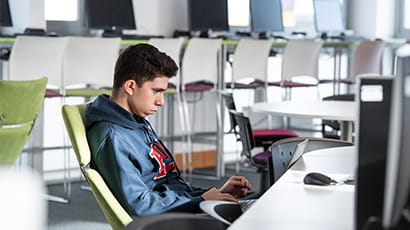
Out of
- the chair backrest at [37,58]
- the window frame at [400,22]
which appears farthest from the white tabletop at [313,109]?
the window frame at [400,22]

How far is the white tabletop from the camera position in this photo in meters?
3.31

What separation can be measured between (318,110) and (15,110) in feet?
5.28

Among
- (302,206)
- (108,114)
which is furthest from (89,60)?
(302,206)

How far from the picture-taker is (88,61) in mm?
4648

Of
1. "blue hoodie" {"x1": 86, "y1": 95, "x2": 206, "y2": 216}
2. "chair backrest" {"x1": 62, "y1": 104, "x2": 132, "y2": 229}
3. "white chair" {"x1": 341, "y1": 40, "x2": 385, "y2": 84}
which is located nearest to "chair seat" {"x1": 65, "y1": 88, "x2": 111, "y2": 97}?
"blue hoodie" {"x1": 86, "y1": 95, "x2": 206, "y2": 216}

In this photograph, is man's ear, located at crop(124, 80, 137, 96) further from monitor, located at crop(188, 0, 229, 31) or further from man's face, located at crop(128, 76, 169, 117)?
monitor, located at crop(188, 0, 229, 31)

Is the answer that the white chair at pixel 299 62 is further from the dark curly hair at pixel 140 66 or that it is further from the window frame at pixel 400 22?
the dark curly hair at pixel 140 66

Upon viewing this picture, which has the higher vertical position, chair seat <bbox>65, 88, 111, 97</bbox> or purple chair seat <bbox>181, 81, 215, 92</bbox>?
chair seat <bbox>65, 88, 111, 97</bbox>

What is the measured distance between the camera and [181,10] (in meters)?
6.12

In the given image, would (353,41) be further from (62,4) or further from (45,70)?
(45,70)

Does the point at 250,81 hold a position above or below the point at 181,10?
below

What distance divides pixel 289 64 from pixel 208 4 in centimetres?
85

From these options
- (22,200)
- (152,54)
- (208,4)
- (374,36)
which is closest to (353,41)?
(374,36)

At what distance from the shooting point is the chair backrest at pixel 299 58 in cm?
610
